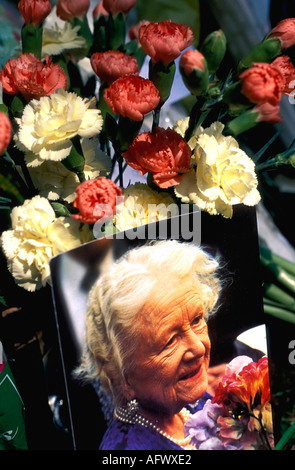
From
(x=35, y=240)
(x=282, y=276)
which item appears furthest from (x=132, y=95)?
(x=282, y=276)

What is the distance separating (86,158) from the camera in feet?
1.79

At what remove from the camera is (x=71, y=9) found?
635 mm

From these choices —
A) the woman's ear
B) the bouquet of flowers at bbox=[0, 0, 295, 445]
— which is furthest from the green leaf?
the woman's ear

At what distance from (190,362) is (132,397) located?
0.28ft

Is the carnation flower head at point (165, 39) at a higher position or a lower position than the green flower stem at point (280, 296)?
higher

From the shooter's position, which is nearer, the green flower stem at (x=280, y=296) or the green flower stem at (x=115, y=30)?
the green flower stem at (x=115, y=30)

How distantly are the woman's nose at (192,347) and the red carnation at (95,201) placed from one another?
0.65 feet

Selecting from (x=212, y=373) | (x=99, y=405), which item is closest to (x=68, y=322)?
(x=99, y=405)

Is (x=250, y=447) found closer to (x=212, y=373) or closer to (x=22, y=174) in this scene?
(x=212, y=373)

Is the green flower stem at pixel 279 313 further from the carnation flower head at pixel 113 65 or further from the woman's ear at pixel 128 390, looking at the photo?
the carnation flower head at pixel 113 65

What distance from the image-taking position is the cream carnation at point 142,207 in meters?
0.49

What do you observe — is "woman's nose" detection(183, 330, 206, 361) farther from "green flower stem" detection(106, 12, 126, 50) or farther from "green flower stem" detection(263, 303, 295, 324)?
"green flower stem" detection(106, 12, 126, 50)

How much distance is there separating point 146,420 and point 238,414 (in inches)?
5.1

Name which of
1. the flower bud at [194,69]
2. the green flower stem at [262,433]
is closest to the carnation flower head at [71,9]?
the flower bud at [194,69]
